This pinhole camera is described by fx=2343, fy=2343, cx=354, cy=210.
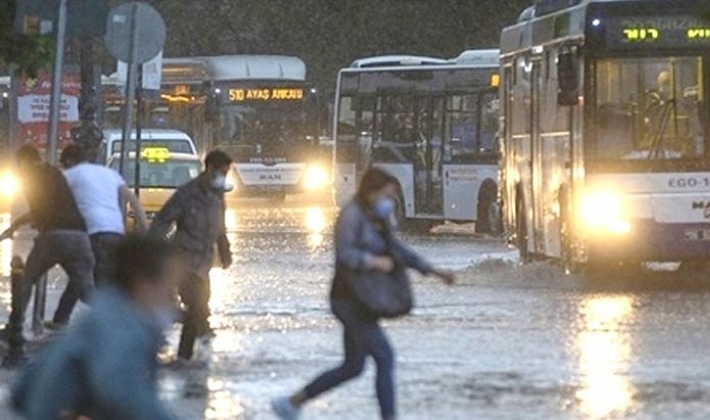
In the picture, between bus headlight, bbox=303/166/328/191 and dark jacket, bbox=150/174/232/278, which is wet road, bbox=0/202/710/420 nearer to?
dark jacket, bbox=150/174/232/278

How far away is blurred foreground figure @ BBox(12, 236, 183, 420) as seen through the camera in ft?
22.5

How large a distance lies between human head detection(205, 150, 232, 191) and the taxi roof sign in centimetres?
2152

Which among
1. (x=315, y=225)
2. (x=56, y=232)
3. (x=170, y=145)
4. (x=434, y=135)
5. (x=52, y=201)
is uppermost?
(x=170, y=145)

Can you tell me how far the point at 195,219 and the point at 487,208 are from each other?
67.8 ft

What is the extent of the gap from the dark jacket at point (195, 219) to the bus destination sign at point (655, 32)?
26.5 ft

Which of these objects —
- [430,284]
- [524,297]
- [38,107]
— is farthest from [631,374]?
[38,107]

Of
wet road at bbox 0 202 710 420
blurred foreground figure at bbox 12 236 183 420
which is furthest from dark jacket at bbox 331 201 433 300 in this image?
blurred foreground figure at bbox 12 236 183 420

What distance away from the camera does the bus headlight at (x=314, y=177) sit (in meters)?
55.5

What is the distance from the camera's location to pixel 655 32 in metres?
23.6

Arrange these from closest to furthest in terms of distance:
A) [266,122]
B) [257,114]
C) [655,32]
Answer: [655,32] → [257,114] → [266,122]

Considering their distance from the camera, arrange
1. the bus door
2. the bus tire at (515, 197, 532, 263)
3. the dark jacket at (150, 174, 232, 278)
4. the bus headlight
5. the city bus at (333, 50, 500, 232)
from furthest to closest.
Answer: the bus headlight, the bus door, the city bus at (333, 50, 500, 232), the bus tire at (515, 197, 532, 263), the dark jacket at (150, 174, 232, 278)

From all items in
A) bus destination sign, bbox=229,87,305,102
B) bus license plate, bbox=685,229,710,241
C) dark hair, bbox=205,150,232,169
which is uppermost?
bus destination sign, bbox=229,87,305,102

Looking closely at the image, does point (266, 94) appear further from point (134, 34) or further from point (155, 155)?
point (134, 34)

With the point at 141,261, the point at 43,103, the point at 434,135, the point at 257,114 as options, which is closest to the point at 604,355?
the point at 141,261
